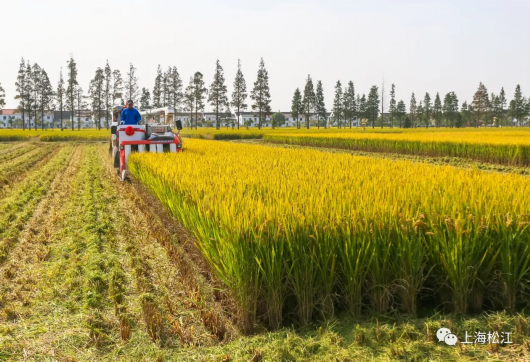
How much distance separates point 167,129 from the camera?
12492mm

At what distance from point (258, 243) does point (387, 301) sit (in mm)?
1258

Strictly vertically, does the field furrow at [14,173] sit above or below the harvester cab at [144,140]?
below

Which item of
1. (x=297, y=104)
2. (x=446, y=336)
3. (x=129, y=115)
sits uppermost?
(x=297, y=104)

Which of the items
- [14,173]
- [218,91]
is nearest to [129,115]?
[14,173]

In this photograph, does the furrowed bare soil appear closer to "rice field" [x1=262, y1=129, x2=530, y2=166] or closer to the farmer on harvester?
the farmer on harvester

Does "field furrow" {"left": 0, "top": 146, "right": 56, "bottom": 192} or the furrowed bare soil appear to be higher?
"field furrow" {"left": 0, "top": 146, "right": 56, "bottom": 192}

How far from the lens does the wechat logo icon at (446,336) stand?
129 inches

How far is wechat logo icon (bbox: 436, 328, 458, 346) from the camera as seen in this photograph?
3289mm

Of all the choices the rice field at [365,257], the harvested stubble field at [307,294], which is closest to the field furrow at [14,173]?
the harvested stubble field at [307,294]

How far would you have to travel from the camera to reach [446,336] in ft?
10.9

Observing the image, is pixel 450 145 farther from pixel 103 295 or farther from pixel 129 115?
pixel 103 295

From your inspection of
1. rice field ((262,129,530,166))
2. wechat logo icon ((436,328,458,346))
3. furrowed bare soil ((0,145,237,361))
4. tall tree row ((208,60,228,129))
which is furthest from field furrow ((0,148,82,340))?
tall tree row ((208,60,228,129))

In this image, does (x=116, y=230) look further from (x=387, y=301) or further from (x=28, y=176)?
(x=28, y=176)

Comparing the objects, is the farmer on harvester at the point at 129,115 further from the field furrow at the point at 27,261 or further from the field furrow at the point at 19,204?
the field furrow at the point at 27,261
